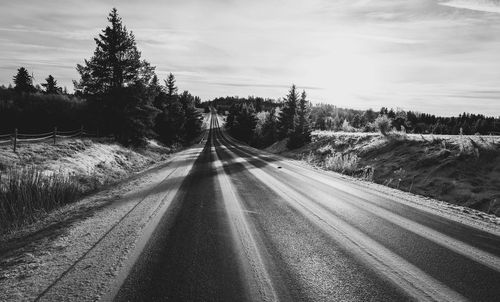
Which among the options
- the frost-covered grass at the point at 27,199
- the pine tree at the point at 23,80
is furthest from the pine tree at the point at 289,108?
the pine tree at the point at 23,80

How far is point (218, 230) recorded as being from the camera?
5.15 metres

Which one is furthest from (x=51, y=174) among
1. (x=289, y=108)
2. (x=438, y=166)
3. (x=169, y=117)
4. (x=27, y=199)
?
(x=289, y=108)

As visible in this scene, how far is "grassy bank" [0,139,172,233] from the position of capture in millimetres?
6332

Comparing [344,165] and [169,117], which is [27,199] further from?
[169,117]

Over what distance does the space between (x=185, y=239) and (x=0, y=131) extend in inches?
1484

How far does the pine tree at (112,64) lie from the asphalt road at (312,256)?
18.8 meters

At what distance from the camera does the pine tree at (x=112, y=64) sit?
70.3 ft

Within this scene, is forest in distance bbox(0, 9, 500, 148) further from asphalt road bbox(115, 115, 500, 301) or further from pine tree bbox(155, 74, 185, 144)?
asphalt road bbox(115, 115, 500, 301)

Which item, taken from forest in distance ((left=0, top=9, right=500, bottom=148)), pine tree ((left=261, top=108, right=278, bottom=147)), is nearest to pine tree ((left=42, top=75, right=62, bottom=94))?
forest in distance ((left=0, top=9, right=500, bottom=148))

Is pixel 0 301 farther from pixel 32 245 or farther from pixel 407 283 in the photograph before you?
pixel 407 283

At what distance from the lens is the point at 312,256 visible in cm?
409

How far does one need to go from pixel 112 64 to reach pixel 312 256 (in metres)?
23.2

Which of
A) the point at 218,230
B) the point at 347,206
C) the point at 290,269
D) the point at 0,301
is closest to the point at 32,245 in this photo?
the point at 0,301

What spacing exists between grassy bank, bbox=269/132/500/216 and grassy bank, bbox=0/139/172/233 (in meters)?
10.9
